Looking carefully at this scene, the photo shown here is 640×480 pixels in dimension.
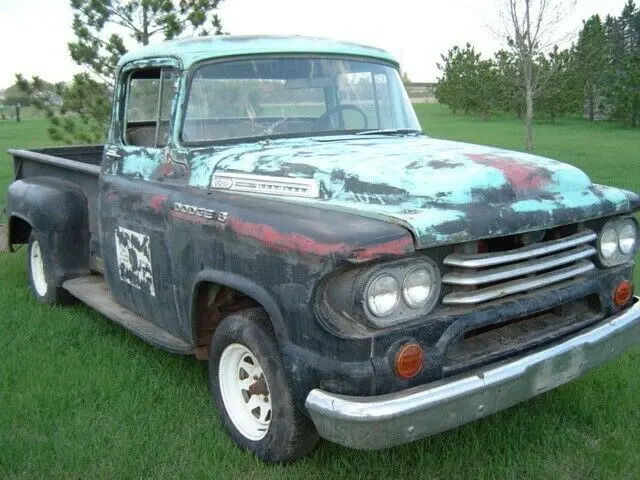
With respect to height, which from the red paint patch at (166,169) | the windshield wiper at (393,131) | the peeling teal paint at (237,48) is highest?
the peeling teal paint at (237,48)

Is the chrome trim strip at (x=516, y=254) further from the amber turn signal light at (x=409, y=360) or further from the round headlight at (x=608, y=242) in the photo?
the amber turn signal light at (x=409, y=360)

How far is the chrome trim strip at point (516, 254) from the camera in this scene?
2.80 meters

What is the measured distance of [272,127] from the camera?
13.0 feet

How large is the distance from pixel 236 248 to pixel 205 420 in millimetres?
1074

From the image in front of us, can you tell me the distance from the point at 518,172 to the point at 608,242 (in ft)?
2.19

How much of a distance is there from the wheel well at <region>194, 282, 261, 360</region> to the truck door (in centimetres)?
18

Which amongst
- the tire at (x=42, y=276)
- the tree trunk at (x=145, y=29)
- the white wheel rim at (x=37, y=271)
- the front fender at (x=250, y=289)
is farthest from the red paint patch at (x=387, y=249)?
the tree trunk at (x=145, y=29)

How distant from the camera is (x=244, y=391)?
11.2 ft

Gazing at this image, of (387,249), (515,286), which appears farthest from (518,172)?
(387,249)

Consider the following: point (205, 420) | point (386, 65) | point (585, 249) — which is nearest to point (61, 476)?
point (205, 420)

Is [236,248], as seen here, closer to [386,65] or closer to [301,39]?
[301,39]

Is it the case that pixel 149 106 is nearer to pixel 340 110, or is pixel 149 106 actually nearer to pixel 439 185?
pixel 340 110

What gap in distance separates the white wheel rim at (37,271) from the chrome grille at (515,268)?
3.96 meters

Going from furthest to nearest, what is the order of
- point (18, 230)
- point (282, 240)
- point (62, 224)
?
point (18, 230), point (62, 224), point (282, 240)
